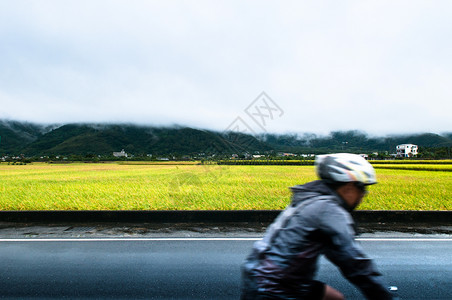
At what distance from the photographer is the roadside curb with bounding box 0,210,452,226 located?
9203 mm

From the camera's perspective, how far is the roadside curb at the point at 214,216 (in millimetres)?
9203

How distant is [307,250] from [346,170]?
0.59m

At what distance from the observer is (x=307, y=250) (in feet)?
6.24

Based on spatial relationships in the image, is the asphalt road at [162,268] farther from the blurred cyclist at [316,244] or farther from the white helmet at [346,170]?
the white helmet at [346,170]

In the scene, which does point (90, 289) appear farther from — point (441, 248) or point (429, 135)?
point (429, 135)

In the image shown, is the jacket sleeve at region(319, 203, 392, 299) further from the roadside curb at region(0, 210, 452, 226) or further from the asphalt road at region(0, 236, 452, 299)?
the roadside curb at region(0, 210, 452, 226)

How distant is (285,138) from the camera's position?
503 ft

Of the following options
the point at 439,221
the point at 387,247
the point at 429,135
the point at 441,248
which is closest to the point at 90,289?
the point at 387,247

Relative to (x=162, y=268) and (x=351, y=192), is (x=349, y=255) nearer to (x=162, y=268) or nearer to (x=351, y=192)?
(x=351, y=192)

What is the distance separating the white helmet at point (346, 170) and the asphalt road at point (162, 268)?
8.89 feet

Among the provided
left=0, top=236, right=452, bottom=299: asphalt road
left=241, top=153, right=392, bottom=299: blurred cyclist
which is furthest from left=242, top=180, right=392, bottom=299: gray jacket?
left=0, top=236, right=452, bottom=299: asphalt road

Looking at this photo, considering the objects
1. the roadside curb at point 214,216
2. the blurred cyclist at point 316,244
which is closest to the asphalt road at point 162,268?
the roadside curb at point 214,216

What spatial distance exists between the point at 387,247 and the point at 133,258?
5000 millimetres

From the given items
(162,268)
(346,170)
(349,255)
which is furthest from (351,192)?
(162,268)
